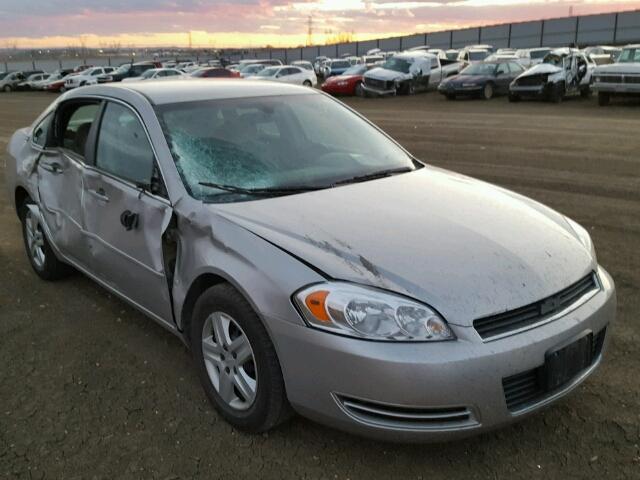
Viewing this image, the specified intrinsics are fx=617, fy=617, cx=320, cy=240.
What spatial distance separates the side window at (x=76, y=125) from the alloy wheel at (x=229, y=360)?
1.94 metres

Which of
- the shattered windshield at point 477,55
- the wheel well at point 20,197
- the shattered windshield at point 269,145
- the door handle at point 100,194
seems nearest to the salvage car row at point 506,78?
the shattered windshield at point 477,55

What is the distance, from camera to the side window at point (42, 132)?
4.84m

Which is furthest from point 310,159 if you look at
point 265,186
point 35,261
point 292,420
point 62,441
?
point 35,261

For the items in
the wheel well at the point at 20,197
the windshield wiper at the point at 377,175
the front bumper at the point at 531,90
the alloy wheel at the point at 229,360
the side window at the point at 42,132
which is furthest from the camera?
the front bumper at the point at 531,90

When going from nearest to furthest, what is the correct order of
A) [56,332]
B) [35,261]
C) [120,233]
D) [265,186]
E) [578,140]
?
[265,186]
[120,233]
[56,332]
[35,261]
[578,140]

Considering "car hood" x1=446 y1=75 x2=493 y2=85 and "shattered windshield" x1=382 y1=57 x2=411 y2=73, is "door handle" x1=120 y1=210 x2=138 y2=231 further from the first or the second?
"shattered windshield" x1=382 y1=57 x2=411 y2=73

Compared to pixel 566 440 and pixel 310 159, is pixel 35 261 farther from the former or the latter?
pixel 566 440

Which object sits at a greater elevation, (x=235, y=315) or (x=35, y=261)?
(x=235, y=315)

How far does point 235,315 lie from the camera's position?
283cm

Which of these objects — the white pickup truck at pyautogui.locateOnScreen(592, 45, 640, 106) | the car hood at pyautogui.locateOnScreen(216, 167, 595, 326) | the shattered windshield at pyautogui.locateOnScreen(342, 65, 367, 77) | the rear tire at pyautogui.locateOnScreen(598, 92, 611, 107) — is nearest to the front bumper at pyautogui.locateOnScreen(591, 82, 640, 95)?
the white pickup truck at pyautogui.locateOnScreen(592, 45, 640, 106)

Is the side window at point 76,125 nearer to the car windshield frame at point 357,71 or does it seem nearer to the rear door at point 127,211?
the rear door at point 127,211

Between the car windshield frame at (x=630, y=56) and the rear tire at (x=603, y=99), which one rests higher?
the car windshield frame at (x=630, y=56)

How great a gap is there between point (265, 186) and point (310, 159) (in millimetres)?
496

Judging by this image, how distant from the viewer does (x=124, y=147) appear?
151 inches
